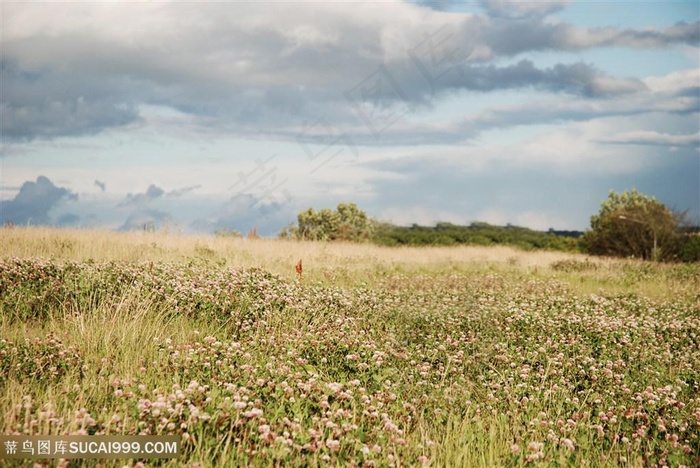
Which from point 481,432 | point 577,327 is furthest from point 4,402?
point 577,327

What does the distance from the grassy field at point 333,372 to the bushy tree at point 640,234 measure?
27.9 m

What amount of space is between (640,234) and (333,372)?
38.0 metres

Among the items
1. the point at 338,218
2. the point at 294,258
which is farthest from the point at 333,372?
the point at 338,218

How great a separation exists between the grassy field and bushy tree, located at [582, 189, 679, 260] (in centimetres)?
2789

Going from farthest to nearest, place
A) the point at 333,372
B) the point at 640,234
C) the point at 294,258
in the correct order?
the point at 640,234, the point at 294,258, the point at 333,372

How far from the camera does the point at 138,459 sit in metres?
4.12

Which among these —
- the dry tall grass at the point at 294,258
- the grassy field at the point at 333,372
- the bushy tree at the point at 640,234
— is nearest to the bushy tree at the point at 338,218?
the bushy tree at the point at 640,234

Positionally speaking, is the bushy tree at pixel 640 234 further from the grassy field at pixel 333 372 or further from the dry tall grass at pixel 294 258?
the grassy field at pixel 333 372

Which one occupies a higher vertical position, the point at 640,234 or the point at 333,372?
the point at 640,234

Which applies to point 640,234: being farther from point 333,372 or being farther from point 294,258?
point 333,372

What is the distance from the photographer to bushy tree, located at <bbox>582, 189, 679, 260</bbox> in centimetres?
3684

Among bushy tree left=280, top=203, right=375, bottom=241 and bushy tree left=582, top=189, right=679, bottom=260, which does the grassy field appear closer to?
bushy tree left=582, top=189, right=679, bottom=260

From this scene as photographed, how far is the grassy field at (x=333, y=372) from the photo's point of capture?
4.52 m

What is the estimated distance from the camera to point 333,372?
6.40 m
